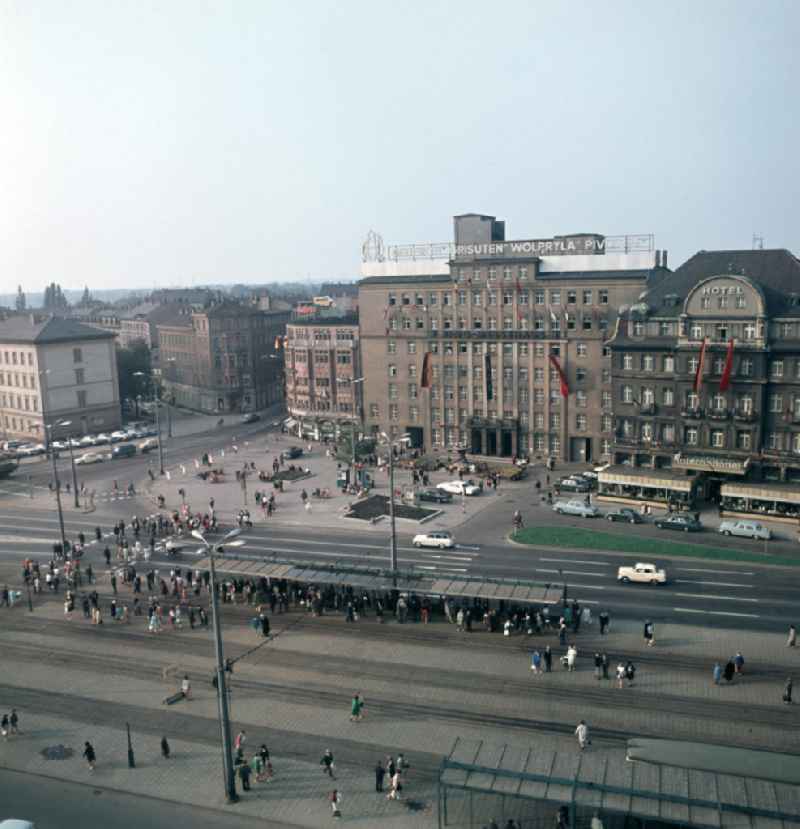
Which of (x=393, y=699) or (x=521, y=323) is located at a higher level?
(x=521, y=323)

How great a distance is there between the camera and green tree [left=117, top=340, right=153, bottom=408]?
15112 cm

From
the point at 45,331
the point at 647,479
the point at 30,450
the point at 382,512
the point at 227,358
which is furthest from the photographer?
the point at 227,358

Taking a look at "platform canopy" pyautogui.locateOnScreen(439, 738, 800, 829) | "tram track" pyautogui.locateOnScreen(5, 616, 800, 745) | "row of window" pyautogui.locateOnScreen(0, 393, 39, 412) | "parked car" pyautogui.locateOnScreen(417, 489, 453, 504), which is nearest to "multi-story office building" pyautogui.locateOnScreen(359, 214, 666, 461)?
"parked car" pyautogui.locateOnScreen(417, 489, 453, 504)

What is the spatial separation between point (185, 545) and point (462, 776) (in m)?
43.5

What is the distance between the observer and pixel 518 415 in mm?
98500

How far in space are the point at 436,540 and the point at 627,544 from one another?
14127mm

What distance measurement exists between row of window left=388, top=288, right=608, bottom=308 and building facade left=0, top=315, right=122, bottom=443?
48.5 metres

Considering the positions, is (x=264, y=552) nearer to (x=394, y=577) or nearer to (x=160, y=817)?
(x=394, y=577)

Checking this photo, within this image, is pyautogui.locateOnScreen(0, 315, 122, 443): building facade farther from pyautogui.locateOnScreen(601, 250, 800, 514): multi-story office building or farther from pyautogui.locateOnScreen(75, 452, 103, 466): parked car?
pyautogui.locateOnScreen(601, 250, 800, 514): multi-story office building

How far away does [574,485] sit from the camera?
8425 centimetres

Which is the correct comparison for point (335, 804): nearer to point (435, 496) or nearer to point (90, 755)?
point (90, 755)

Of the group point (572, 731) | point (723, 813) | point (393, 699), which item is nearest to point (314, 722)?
point (393, 699)

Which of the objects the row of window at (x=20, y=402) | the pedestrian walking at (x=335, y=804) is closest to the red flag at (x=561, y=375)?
the pedestrian walking at (x=335, y=804)

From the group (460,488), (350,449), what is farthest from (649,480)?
(350,449)
